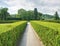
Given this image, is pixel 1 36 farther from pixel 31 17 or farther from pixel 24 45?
pixel 31 17

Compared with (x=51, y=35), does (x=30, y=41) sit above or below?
below

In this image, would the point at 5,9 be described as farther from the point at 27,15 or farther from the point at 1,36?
the point at 1,36

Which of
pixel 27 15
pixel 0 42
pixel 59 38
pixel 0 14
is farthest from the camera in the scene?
pixel 27 15

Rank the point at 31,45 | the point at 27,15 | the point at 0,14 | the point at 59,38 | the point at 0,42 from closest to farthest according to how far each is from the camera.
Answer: the point at 0,42
the point at 59,38
the point at 31,45
the point at 0,14
the point at 27,15

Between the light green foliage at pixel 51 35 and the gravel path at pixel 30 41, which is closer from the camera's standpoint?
the light green foliage at pixel 51 35

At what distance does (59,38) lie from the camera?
231 inches

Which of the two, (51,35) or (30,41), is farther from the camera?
(30,41)

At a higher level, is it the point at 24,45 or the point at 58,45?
the point at 58,45

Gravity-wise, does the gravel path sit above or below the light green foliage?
below

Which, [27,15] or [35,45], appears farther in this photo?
[27,15]

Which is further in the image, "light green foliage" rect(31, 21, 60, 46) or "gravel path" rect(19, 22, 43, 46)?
"gravel path" rect(19, 22, 43, 46)

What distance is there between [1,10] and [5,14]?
3.41m

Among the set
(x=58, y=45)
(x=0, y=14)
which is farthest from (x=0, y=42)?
(x=0, y=14)

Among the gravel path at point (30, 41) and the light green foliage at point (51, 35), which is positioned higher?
the light green foliage at point (51, 35)
